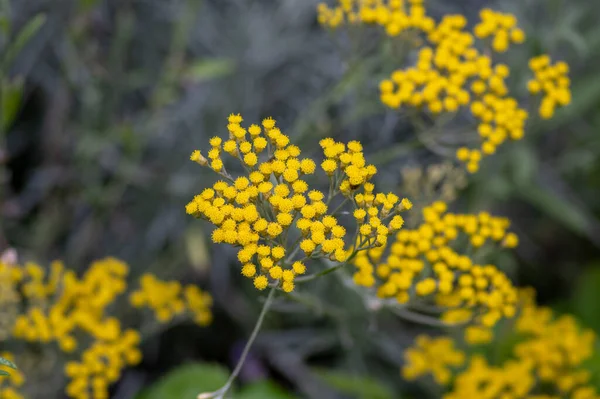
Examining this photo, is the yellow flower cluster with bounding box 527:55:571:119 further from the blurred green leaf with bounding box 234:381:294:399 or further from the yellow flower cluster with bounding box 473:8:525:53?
the blurred green leaf with bounding box 234:381:294:399

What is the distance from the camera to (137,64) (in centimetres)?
326

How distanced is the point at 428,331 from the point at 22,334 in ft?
6.21

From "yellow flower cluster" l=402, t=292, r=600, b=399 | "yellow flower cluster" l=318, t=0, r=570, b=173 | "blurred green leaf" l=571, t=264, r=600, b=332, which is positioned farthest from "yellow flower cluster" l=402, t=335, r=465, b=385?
"blurred green leaf" l=571, t=264, r=600, b=332

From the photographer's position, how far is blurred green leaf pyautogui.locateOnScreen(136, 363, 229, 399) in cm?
233

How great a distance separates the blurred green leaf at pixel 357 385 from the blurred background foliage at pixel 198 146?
2cm

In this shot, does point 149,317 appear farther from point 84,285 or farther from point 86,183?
point 86,183

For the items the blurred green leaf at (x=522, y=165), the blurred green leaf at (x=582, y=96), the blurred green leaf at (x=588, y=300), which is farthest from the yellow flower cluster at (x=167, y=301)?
the blurred green leaf at (x=588, y=300)

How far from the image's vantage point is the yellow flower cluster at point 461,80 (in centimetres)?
185

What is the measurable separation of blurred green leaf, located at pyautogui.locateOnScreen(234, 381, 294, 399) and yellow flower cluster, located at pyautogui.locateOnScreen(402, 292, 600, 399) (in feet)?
1.53

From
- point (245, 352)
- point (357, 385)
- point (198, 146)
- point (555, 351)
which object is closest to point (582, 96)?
point (555, 351)

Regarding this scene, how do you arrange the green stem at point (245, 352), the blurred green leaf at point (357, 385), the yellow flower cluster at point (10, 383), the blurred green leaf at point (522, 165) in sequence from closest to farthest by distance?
the green stem at point (245, 352)
the yellow flower cluster at point (10, 383)
the blurred green leaf at point (357, 385)
the blurred green leaf at point (522, 165)

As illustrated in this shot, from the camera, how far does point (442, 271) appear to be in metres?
1.70

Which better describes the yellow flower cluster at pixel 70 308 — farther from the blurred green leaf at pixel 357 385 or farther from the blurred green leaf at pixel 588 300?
the blurred green leaf at pixel 588 300

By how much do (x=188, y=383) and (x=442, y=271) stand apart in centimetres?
107
